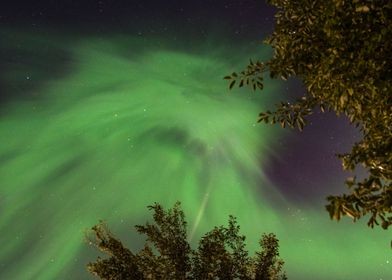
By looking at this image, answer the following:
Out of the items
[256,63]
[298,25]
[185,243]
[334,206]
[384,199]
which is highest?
[185,243]

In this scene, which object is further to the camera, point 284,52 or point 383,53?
point 284,52

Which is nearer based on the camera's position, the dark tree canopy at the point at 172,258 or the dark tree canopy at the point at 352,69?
the dark tree canopy at the point at 352,69

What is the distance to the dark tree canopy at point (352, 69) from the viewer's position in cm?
505

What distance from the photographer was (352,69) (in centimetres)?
553

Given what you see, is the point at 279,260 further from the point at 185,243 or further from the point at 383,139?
the point at 383,139

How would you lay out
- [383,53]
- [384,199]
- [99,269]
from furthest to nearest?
[99,269]
[383,53]
[384,199]

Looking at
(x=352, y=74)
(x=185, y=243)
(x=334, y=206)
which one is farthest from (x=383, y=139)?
(x=185, y=243)

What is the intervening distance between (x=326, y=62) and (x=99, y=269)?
1697cm

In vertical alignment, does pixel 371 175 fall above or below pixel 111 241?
below

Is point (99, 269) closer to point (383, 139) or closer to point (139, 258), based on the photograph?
point (139, 258)

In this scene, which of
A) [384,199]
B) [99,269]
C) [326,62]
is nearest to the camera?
[384,199]

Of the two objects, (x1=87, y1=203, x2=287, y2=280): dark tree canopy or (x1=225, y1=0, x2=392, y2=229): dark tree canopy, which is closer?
(x1=225, y1=0, x2=392, y2=229): dark tree canopy

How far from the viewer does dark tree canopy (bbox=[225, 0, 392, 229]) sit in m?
5.05

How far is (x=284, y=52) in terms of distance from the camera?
22.2 feet
